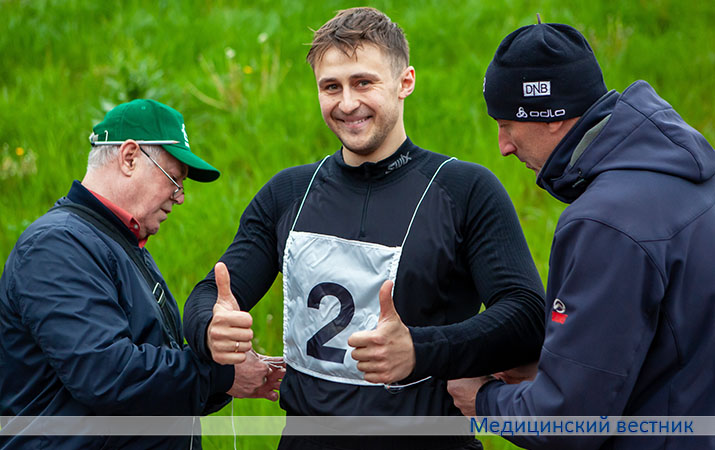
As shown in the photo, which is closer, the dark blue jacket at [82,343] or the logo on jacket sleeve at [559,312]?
the logo on jacket sleeve at [559,312]

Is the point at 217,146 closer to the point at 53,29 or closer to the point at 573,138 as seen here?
the point at 53,29

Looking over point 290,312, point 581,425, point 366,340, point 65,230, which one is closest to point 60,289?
point 65,230

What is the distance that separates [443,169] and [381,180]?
0.23m

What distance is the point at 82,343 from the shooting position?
252cm

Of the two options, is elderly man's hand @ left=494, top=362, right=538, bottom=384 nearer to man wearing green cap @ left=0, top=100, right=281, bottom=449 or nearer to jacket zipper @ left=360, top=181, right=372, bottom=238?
jacket zipper @ left=360, top=181, right=372, bottom=238

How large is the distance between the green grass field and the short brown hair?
2411 mm

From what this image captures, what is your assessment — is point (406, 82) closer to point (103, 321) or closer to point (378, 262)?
point (378, 262)

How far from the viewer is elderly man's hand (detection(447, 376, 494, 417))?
2.48 m

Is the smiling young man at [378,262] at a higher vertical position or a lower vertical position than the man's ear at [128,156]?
lower

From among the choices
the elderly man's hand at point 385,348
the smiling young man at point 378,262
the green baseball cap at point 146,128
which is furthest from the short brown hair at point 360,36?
the elderly man's hand at point 385,348

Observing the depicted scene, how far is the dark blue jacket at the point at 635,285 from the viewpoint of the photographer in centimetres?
197

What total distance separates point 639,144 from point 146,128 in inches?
75.0

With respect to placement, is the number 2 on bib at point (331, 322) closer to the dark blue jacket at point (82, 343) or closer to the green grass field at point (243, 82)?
the dark blue jacket at point (82, 343)

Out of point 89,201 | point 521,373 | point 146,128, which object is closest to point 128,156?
point 146,128
